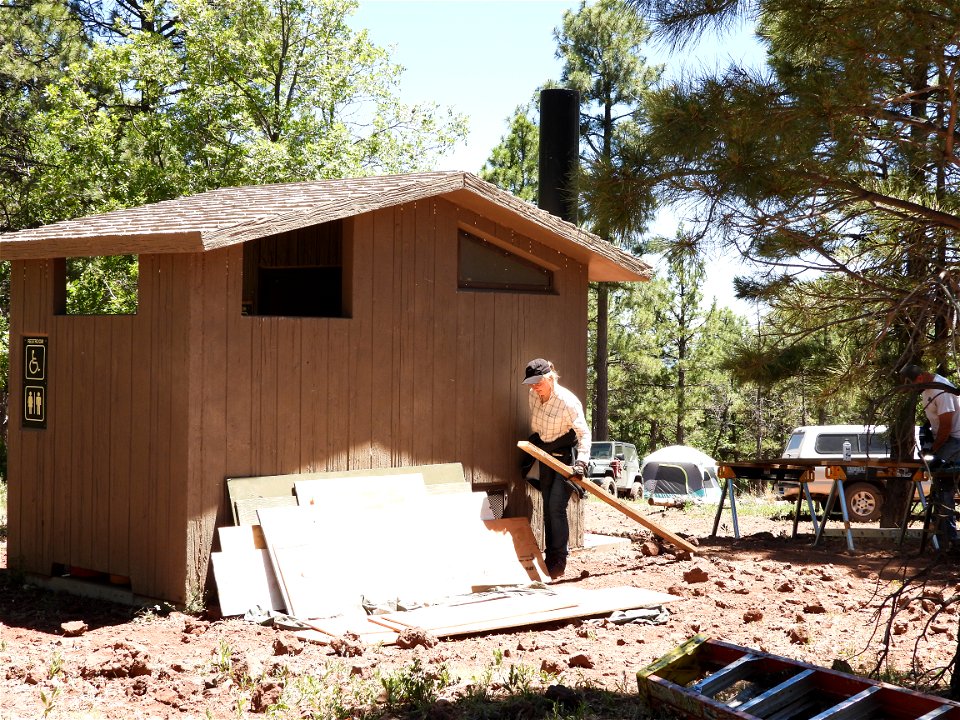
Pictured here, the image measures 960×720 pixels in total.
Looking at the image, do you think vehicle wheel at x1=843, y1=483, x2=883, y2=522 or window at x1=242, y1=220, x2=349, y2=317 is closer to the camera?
window at x1=242, y1=220, x2=349, y2=317

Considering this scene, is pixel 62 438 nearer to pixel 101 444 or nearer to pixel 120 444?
pixel 101 444

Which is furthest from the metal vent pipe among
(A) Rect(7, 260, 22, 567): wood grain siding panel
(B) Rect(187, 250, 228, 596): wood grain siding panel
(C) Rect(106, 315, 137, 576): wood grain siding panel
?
(A) Rect(7, 260, 22, 567): wood grain siding panel

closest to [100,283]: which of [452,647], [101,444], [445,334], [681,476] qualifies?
[101,444]

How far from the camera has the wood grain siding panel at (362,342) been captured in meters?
9.31

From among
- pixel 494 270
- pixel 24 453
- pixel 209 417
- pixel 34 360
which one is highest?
pixel 494 270

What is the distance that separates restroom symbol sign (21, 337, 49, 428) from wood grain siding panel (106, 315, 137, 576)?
3.44 feet

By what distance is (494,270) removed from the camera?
1052 cm

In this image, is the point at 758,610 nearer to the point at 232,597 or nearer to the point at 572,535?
the point at 572,535

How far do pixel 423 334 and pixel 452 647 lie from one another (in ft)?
11.3

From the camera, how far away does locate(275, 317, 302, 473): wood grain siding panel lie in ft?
28.9

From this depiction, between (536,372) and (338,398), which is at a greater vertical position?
(536,372)

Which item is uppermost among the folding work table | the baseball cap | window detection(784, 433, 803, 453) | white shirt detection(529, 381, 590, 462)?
the baseball cap

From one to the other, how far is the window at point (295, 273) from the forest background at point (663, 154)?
319 cm

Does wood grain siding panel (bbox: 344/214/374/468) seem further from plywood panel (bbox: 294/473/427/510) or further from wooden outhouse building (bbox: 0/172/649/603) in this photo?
plywood panel (bbox: 294/473/427/510)
